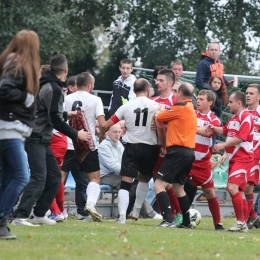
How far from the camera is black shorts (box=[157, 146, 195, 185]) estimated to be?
14500 mm

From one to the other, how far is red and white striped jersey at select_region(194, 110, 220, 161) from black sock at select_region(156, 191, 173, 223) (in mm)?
834

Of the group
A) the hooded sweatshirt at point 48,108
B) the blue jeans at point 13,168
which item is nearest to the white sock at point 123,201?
the hooded sweatshirt at point 48,108

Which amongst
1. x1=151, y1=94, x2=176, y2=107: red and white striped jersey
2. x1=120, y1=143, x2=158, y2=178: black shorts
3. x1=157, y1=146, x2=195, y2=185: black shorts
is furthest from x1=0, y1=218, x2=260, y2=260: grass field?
x1=151, y1=94, x2=176, y2=107: red and white striped jersey

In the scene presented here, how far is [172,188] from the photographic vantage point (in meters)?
15.3

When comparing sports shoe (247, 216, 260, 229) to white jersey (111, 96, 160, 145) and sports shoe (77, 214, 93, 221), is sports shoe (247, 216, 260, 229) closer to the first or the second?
white jersey (111, 96, 160, 145)

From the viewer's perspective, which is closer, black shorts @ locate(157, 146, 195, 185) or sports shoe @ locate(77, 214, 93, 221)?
black shorts @ locate(157, 146, 195, 185)

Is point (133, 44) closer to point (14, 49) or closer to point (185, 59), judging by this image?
point (185, 59)

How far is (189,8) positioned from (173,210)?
2215cm

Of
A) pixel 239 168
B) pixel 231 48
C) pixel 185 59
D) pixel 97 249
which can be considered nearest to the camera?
pixel 97 249

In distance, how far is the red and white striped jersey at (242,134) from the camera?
1484 centimetres

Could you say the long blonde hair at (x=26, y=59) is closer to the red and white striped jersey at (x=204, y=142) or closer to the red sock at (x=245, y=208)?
the red and white striped jersey at (x=204, y=142)

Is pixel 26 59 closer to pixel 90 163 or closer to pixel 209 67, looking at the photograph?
pixel 90 163

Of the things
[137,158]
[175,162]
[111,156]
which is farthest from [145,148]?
[111,156]

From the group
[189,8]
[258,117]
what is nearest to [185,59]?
[189,8]
